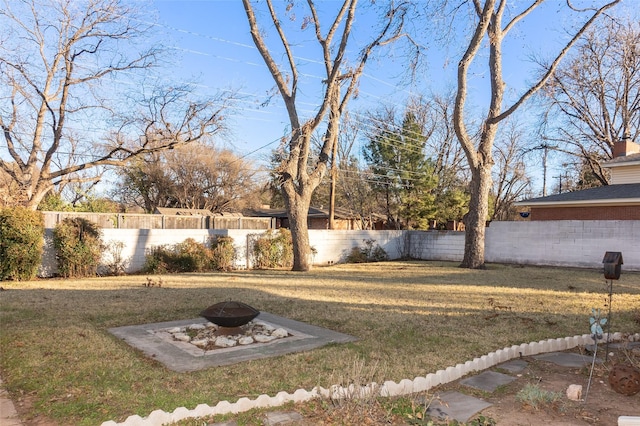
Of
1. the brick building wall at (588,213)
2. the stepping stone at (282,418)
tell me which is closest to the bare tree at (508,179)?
the brick building wall at (588,213)

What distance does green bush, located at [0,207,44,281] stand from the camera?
10117 millimetres

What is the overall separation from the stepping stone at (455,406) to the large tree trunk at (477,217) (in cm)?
1221

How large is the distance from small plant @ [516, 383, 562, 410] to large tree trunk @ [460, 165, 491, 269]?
1219 cm

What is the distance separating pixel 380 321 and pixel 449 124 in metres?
26.7

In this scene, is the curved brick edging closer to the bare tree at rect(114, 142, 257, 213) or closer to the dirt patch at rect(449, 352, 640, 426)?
the dirt patch at rect(449, 352, 640, 426)

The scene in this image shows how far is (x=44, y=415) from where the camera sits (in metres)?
3.12

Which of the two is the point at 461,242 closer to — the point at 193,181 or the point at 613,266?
the point at 613,266

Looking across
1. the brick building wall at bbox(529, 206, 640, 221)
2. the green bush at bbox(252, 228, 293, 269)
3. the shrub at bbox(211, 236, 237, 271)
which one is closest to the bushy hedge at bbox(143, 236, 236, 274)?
the shrub at bbox(211, 236, 237, 271)

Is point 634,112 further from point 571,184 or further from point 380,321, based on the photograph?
point 380,321

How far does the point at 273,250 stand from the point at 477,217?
7097 mm

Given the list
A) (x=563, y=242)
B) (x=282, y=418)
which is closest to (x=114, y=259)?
(x=282, y=418)

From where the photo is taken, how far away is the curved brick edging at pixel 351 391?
2904 millimetres

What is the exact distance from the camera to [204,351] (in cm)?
476

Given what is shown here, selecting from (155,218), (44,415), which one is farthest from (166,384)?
(155,218)
